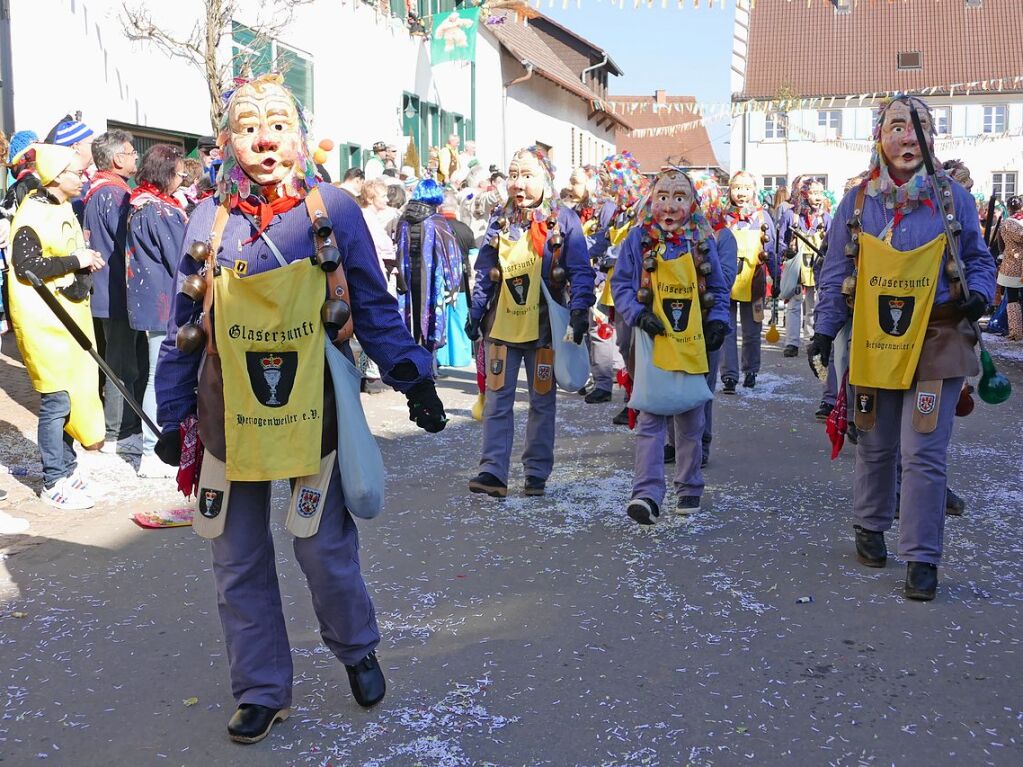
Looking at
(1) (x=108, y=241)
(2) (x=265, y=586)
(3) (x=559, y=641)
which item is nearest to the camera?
(2) (x=265, y=586)

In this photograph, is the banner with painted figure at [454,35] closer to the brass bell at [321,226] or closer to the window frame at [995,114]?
the brass bell at [321,226]

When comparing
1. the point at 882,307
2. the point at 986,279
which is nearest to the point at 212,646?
the point at 882,307

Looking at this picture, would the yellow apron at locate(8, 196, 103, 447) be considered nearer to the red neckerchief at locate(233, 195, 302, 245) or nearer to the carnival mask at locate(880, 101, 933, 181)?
the red neckerchief at locate(233, 195, 302, 245)

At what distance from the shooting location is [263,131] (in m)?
3.56

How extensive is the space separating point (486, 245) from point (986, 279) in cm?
300

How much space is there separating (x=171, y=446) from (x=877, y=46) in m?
52.3

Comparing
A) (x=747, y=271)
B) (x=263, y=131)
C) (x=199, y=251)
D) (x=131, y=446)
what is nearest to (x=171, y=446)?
(x=199, y=251)

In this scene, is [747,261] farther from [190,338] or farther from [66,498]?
[190,338]

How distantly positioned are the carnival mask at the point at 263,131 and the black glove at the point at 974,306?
2903 millimetres

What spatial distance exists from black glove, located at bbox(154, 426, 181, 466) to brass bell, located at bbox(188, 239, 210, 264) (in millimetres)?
556

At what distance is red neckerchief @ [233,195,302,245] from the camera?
359 centimetres

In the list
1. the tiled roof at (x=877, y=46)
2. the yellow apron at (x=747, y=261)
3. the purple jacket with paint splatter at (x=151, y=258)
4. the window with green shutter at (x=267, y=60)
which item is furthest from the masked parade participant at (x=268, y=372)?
the tiled roof at (x=877, y=46)

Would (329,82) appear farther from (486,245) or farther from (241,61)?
(486,245)

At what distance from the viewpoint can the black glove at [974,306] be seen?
4809 mm
